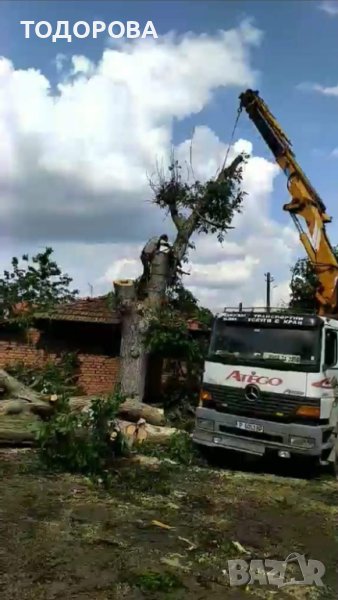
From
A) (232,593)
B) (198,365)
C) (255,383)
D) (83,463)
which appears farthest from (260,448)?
(198,365)

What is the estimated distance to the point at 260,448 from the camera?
30.5ft

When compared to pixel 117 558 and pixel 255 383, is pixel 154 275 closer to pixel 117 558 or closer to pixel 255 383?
pixel 255 383

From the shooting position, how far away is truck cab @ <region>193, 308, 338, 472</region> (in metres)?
9.06

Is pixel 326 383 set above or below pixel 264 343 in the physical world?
below

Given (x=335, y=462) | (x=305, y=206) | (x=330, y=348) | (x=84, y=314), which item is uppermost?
(x=305, y=206)

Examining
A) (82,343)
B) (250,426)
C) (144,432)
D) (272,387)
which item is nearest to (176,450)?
(144,432)

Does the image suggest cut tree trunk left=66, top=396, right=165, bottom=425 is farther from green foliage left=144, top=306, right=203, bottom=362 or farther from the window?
the window

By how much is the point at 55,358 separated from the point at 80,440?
800 cm

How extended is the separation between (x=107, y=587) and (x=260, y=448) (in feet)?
16.3

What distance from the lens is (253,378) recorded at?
9445 millimetres

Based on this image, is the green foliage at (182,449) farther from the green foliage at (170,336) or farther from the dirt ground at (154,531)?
the green foliage at (170,336)

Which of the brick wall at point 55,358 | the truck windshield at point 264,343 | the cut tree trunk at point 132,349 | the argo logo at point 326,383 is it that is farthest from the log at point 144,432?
the brick wall at point 55,358

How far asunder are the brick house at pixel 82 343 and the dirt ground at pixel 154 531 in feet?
22.0

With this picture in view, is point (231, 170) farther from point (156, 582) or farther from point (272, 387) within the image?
point (156, 582)
